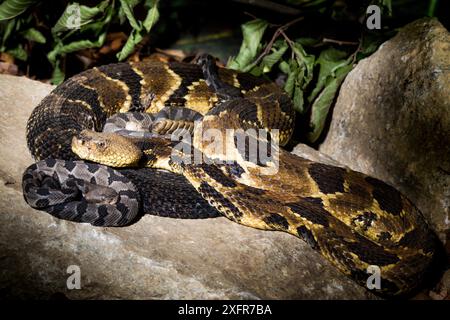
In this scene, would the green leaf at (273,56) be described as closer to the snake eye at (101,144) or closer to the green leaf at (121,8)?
the green leaf at (121,8)

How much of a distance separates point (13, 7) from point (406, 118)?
454 centimetres

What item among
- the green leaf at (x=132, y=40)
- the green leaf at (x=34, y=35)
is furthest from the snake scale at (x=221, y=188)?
the green leaf at (x=34, y=35)

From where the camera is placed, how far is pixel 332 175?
4578mm

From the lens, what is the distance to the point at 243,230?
4.13 m

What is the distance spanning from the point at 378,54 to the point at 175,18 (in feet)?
14.2

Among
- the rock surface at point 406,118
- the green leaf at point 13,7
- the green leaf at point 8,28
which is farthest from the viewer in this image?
the green leaf at point 8,28

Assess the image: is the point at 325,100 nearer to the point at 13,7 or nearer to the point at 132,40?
the point at 132,40

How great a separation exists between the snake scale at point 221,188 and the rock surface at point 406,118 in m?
0.29

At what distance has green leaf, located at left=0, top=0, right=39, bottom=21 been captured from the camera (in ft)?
17.5

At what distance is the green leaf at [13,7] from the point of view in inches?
210
